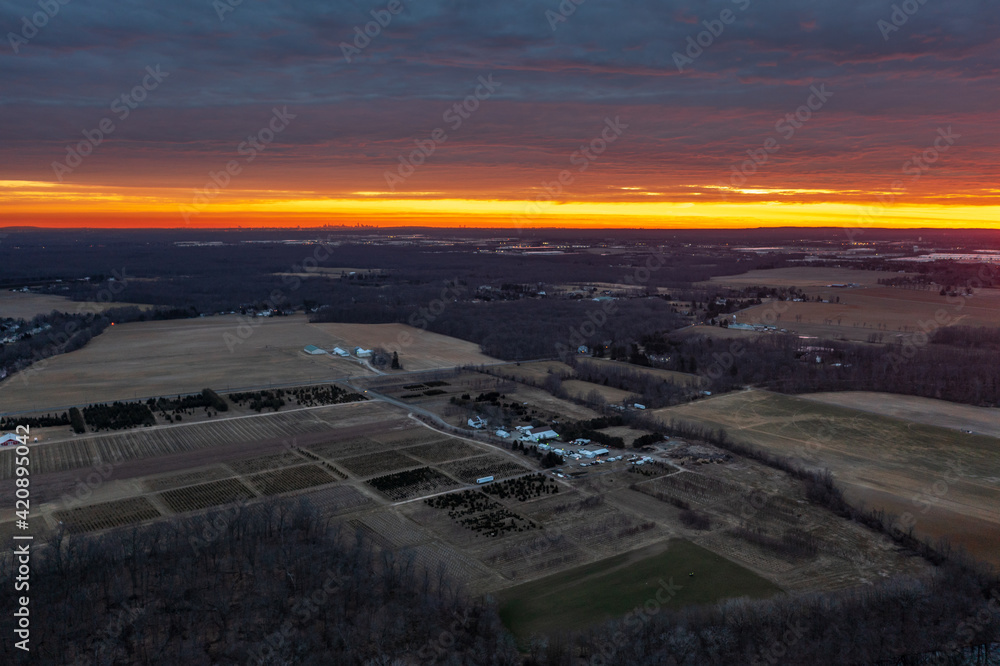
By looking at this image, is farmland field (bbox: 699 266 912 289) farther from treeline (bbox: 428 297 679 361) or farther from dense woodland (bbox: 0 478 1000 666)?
dense woodland (bbox: 0 478 1000 666)

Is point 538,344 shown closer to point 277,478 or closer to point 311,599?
point 277,478

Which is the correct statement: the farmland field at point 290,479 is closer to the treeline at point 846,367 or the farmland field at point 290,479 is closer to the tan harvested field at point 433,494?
the tan harvested field at point 433,494

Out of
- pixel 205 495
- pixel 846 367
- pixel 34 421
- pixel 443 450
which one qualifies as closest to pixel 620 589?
pixel 443 450

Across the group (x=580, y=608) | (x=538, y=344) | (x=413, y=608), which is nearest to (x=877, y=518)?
(x=580, y=608)

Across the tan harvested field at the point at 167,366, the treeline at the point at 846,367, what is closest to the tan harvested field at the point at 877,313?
the treeline at the point at 846,367

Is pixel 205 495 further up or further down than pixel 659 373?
further up

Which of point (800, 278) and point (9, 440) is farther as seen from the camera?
point (800, 278)

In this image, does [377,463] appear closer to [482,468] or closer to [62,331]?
[482,468]
